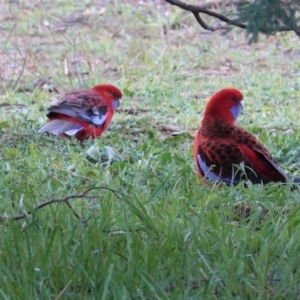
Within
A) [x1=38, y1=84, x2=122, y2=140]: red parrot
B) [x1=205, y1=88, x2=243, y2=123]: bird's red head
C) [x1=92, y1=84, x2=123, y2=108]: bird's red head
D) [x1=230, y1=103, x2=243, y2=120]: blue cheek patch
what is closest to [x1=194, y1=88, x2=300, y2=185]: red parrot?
[x1=205, y1=88, x2=243, y2=123]: bird's red head

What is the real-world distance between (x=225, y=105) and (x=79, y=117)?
143 centimetres

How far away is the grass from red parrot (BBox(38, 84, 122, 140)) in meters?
0.12

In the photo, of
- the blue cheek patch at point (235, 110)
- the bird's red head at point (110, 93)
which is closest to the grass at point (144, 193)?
the bird's red head at point (110, 93)

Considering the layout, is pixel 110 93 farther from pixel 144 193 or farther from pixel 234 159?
pixel 144 193

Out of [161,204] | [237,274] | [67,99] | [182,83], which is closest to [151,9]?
[182,83]

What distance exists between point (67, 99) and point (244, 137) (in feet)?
6.68

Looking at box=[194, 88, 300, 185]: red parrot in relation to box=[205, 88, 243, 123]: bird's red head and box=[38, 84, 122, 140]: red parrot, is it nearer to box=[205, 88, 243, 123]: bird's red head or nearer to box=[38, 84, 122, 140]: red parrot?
box=[205, 88, 243, 123]: bird's red head

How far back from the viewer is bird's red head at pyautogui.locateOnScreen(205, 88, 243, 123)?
5074mm

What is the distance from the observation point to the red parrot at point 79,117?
6.14m

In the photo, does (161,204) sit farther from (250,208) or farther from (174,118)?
(174,118)

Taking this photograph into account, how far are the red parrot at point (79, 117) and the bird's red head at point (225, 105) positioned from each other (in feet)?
4.19

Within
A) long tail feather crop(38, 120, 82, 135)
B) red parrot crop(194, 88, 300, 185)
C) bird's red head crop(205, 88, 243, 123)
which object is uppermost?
bird's red head crop(205, 88, 243, 123)

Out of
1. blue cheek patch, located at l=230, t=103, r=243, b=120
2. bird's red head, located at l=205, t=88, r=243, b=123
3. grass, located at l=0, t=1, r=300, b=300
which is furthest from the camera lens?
blue cheek patch, located at l=230, t=103, r=243, b=120

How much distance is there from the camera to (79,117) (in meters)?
6.19
